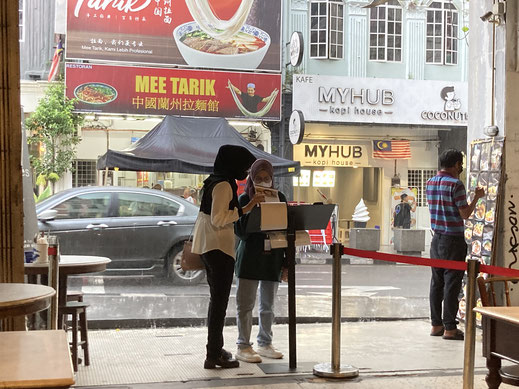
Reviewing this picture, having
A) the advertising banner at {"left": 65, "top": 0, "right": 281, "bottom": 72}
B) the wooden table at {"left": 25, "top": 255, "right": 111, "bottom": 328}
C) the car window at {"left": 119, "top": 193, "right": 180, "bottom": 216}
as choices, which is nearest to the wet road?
the car window at {"left": 119, "top": 193, "right": 180, "bottom": 216}

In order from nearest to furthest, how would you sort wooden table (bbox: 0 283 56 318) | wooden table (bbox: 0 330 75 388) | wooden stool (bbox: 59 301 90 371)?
wooden table (bbox: 0 330 75 388), wooden table (bbox: 0 283 56 318), wooden stool (bbox: 59 301 90 371)

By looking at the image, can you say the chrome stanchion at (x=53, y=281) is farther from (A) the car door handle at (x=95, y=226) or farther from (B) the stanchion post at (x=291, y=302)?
(A) the car door handle at (x=95, y=226)

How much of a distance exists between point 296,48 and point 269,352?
11.1 m

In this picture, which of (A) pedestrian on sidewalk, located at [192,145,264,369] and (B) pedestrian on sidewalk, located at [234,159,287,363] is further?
(B) pedestrian on sidewalk, located at [234,159,287,363]

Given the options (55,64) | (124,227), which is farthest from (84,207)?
(55,64)

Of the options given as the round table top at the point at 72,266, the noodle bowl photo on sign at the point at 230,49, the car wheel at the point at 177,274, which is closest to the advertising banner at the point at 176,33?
the noodle bowl photo on sign at the point at 230,49

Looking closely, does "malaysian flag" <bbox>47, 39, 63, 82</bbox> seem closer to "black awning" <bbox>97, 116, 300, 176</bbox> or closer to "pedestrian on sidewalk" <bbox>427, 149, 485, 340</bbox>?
"black awning" <bbox>97, 116, 300, 176</bbox>

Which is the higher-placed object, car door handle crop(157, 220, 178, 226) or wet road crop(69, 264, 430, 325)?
car door handle crop(157, 220, 178, 226)

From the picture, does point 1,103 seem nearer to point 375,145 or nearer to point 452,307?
point 452,307

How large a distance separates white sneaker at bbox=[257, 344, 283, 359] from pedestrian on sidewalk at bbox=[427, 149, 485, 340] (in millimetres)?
1657

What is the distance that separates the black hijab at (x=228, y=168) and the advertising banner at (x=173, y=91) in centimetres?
1050

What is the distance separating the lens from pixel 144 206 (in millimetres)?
10008

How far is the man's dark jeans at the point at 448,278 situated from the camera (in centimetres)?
638

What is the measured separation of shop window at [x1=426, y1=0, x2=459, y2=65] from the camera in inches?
706
